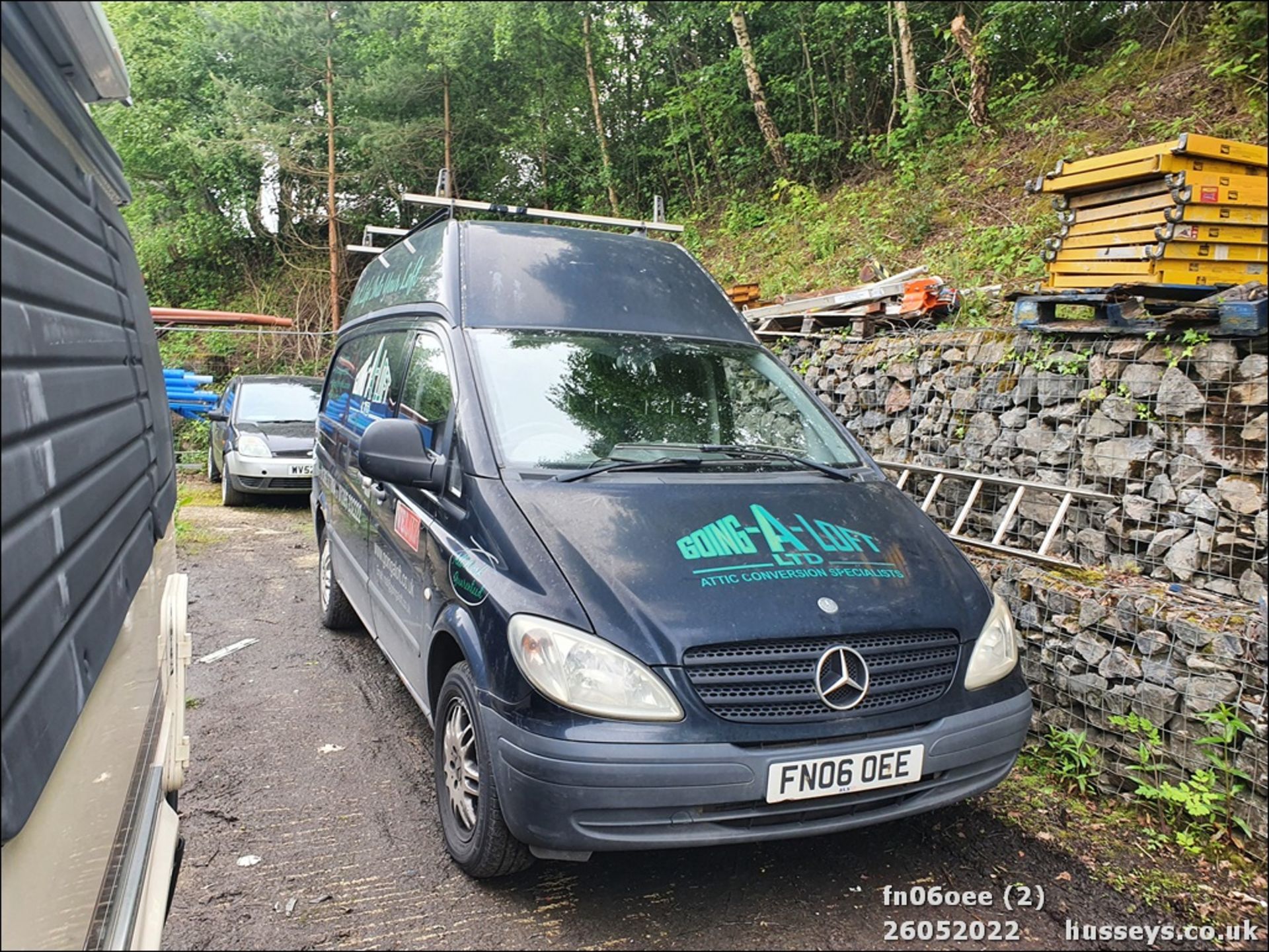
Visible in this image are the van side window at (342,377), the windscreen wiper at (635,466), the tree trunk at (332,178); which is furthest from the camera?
the tree trunk at (332,178)

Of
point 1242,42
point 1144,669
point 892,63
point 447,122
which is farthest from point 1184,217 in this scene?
point 447,122

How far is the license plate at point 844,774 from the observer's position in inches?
95.3

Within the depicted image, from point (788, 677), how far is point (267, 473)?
28.9 ft

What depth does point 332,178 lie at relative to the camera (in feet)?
70.2

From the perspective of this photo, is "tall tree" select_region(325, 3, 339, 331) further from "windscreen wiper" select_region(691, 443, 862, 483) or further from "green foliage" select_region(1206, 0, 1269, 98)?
"windscreen wiper" select_region(691, 443, 862, 483)

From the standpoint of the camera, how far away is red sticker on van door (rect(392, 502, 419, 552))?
3.47 meters

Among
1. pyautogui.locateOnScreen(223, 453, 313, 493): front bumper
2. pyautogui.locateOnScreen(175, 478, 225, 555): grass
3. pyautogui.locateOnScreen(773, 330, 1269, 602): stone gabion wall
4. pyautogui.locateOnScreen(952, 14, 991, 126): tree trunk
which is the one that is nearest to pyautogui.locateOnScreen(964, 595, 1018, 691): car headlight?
pyautogui.locateOnScreen(773, 330, 1269, 602): stone gabion wall

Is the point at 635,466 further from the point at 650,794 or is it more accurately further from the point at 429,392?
the point at 650,794

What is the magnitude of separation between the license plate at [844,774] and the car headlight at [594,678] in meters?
0.36

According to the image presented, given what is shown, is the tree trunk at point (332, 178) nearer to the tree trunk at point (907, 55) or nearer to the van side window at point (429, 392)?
the tree trunk at point (907, 55)

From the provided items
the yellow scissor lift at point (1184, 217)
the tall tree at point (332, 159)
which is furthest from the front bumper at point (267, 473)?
the tall tree at point (332, 159)

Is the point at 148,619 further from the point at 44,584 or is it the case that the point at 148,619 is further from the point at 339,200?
the point at 339,200

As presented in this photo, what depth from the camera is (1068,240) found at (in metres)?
5.43

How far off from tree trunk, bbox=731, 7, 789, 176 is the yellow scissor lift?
36.0 feet
